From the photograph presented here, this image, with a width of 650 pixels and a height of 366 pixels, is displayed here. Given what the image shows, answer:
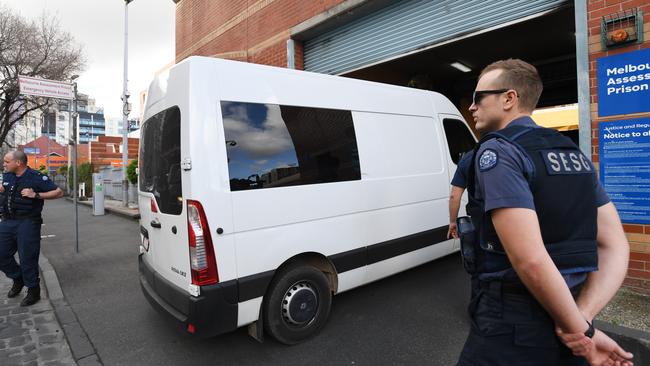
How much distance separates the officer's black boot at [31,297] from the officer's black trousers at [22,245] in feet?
0.18

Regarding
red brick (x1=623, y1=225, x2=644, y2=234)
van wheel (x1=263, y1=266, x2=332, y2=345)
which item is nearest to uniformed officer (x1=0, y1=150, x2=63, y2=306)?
van wheel (x1=263, y1=266, x2=332, y2=345)

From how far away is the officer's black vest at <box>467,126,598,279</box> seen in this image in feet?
3.95

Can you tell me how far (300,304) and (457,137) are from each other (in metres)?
3.14

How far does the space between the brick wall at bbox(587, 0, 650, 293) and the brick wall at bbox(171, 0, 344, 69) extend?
4279 millimetres

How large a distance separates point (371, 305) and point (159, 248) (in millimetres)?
2238

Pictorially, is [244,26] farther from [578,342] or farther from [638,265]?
[578,342]

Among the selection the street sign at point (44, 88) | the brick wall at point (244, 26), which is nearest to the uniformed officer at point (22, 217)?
the street sign at point (44, 88)

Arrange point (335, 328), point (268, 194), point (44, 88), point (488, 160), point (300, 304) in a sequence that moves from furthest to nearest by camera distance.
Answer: point (44, 88), point (335, 328), point (300, 304), point (268, 194), point (488, 160)

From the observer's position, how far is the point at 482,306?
1.37m

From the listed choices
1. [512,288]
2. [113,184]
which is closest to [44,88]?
[512,288]

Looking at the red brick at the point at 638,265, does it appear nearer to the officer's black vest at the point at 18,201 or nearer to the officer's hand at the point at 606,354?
the officer's hand at the point at 606,354

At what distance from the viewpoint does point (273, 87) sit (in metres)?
3.07

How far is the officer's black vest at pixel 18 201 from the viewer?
4.25m

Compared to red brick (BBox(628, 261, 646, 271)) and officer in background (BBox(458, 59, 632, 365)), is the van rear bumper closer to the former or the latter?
officer in background (BBox(458, 59, 632, 365))
